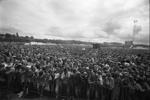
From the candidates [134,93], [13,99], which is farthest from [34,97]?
[134,93]

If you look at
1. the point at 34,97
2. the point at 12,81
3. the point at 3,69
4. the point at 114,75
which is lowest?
the point at 34,97

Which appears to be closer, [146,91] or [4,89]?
[146,91]

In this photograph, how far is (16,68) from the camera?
271 inches

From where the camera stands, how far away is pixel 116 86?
19.1 feet

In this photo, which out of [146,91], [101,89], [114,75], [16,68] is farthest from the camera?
[16,68]

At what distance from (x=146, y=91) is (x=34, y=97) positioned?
6983mm

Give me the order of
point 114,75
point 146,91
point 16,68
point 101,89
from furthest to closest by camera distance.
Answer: point 16,68
point 114,75
point 101,89
point 146,91

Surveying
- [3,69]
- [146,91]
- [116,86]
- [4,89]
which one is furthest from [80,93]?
[3,69]

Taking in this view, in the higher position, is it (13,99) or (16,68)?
(16,68)

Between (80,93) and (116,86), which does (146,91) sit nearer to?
(116,86)

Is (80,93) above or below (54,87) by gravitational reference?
below

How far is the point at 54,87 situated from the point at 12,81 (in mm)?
3134

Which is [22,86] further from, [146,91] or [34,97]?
[146,91]

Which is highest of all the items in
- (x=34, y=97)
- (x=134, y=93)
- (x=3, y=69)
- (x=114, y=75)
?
(x=3, y=69)
